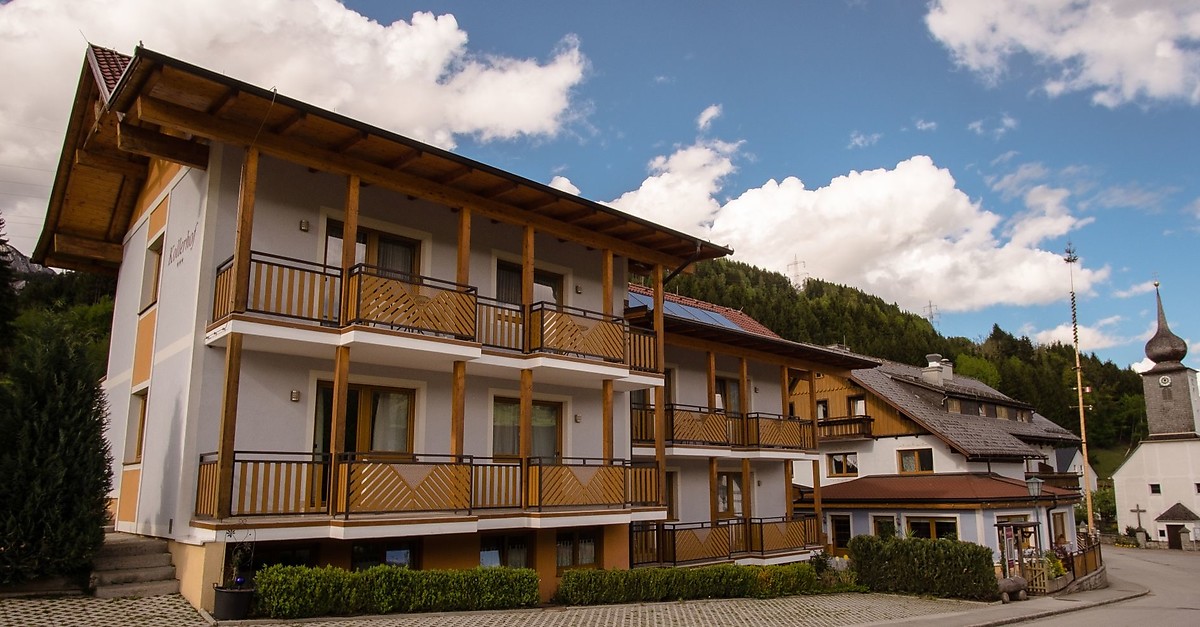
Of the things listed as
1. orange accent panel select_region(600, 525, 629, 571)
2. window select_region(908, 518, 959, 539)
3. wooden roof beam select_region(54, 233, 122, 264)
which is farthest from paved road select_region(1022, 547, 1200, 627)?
wooden roof beam select_region(54, 233, 122, 264)

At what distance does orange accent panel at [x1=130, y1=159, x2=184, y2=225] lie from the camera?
14842 millimetres

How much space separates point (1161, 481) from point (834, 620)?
4874cm

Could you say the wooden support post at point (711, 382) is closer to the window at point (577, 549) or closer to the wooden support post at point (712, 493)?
the wooden support post at point (712, 493)

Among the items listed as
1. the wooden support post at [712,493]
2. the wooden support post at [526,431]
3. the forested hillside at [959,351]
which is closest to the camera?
the wooden support post at [526,431]

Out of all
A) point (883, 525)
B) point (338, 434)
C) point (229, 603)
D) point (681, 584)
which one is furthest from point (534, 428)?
point (883, 525)

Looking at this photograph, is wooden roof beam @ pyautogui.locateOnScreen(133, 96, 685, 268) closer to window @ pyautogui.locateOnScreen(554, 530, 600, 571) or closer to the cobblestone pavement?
window @ pyautogui.locateOnScreen(554, 530, 600, 571)

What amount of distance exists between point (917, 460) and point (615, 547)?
21155 mm

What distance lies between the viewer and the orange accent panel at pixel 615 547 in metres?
16.1

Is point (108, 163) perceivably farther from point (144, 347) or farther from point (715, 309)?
point (715, 309)

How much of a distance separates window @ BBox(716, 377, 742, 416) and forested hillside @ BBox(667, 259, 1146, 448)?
51.1 metres

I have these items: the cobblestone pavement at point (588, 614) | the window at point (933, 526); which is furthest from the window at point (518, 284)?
the window at point (933, 526)

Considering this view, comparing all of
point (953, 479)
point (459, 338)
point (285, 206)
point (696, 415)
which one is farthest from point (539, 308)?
point (953, 479)

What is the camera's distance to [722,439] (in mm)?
21250

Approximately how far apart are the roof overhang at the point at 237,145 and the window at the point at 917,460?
62.7ft
